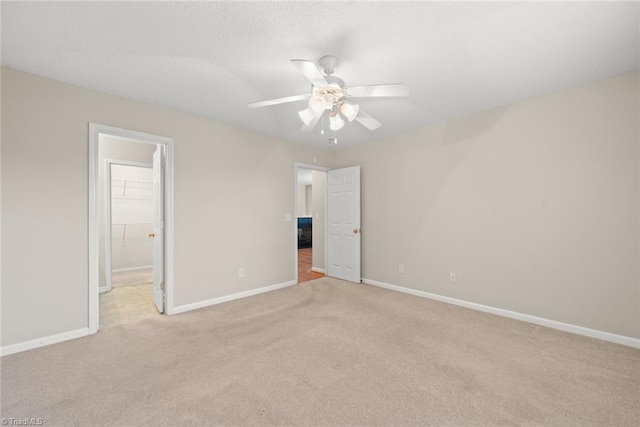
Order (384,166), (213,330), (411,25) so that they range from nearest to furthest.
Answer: (411,25), (213,330), (384,166)

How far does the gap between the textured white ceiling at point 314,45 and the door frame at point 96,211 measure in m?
0.40

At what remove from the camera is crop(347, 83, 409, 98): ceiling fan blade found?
6.22 feet

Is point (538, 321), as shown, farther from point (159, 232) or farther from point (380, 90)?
point (159, 232)

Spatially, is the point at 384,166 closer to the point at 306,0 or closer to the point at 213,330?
the point at 306,0

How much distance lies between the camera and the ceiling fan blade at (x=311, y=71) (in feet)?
5.40

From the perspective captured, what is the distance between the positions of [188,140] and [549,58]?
365 cm

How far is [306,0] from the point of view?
1561 millimetres

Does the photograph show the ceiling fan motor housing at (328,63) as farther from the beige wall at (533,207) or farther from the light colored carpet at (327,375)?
the light colored carpet at (327,375)

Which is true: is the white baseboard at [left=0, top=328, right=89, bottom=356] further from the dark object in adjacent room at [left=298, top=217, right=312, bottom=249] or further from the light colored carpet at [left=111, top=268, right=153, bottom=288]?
the dark object in adjacent room at [left=298, top=217, right=312, bottom=249]

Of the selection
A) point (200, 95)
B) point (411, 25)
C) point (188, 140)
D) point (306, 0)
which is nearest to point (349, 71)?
point (411, 25)

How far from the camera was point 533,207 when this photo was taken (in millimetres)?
2898

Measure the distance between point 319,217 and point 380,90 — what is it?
3.67m

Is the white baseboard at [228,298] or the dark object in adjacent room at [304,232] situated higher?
the dark object in adjacent room at [304,232]

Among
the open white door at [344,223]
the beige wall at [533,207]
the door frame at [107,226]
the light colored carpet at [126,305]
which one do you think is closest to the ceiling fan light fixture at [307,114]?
the beige wall at [533,207]
